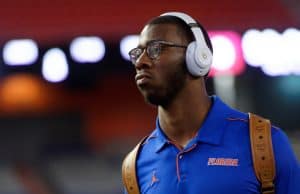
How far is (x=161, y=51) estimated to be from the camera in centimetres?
159

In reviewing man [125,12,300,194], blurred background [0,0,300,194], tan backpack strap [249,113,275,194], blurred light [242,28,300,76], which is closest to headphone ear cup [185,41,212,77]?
man [125,12,300,194]

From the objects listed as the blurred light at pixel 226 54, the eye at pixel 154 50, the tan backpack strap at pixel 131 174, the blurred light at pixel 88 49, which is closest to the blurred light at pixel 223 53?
the blurred light at pixel 226 54

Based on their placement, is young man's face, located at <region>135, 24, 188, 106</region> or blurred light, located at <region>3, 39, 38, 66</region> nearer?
young man's face, located at <region>135, 24, 188, 106</region>

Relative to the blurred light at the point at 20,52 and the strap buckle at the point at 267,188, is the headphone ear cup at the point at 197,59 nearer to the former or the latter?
the strap buckle at the point at 267,188

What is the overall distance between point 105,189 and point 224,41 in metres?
1.13

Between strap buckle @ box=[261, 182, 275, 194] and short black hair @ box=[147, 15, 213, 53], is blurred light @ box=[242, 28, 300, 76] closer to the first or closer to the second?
short black hair @ box=[147, 15, 213, 53]

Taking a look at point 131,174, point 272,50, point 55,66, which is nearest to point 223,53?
point 272,50

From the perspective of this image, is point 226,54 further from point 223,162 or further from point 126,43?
point 223,162

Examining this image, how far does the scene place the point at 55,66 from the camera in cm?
513

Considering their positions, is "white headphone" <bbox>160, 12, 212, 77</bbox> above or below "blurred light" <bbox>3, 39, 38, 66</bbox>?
above

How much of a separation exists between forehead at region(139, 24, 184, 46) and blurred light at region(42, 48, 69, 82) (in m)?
3.46

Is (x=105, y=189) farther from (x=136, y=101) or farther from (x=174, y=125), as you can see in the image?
(x=174, y=125)

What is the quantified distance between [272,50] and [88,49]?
3.54 ft

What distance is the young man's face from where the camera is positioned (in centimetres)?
158
